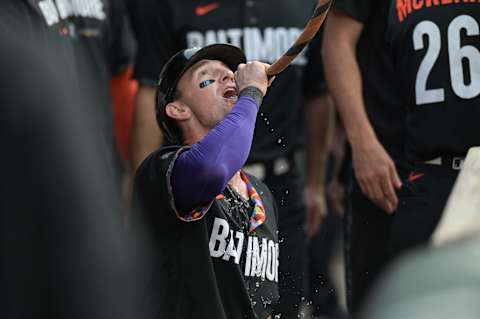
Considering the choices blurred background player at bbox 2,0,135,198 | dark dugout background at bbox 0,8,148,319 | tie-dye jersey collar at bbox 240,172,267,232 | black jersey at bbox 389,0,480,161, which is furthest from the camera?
blurred background player at bbox 2,0,135,198

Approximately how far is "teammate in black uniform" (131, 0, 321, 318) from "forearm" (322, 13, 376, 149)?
52cm

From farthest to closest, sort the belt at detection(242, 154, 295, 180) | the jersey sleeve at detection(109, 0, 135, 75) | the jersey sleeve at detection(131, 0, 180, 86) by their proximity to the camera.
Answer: the jersey sleeve at detection(109, 0, 135, 75) < the jersey sleeve at detection(131, 0, 180, 86) < the belt at detection(242, 154, 295, 180)

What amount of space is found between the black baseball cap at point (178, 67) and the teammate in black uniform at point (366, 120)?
3.02ft

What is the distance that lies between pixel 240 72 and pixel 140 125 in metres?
2.04

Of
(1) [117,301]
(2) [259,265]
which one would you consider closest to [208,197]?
(2) [259,265]

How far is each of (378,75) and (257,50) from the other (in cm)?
72

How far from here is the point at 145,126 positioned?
539 cm

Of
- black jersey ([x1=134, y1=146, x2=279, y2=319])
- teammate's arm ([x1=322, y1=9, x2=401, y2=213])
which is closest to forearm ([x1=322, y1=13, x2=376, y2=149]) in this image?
teammate's arm ([x1=322, y1=9, x2=401, y2=213])

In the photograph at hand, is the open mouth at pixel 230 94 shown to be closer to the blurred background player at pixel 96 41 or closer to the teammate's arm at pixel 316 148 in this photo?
the blurred background player at pixel 96 41

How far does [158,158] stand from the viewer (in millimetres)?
3332

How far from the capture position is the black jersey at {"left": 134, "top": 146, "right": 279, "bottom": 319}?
3.25 m

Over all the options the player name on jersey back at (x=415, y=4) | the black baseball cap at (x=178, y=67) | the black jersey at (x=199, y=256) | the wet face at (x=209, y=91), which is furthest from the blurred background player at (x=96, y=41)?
the player name on jersey back at (x=415, y=4)

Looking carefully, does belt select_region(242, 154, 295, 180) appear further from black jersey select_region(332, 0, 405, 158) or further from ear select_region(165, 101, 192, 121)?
ear select_region(165, 101, 192, 121)

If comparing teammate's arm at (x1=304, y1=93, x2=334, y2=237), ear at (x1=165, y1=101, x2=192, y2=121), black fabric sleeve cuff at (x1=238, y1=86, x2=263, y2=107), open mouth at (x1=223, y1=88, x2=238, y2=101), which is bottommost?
teammate's arm at (x1=304, y1=93, x2=334, y2=237)
